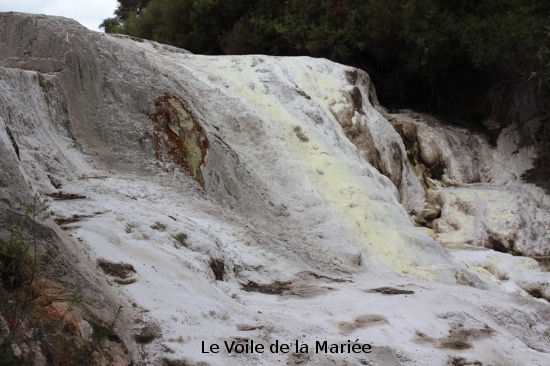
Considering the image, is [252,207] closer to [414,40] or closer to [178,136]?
[178,136]

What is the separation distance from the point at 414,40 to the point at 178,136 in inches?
380

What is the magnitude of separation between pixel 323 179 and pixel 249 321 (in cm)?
468

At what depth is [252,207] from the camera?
767 cm

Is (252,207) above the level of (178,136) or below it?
A: below

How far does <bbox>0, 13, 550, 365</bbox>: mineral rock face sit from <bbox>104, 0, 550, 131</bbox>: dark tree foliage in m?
3.23

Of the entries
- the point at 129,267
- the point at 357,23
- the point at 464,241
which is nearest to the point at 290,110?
the point at 464,241

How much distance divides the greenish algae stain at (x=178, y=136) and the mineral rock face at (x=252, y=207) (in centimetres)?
2

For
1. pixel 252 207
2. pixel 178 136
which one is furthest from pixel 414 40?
pixel 178 136

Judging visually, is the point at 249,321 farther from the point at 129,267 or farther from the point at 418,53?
the point at 418,53

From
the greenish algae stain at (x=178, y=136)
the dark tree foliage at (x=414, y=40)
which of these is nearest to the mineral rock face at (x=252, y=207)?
the greenish algae stain at (x=178, y=136)

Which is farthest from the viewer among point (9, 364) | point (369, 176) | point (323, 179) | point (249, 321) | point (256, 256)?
point (369, 176)

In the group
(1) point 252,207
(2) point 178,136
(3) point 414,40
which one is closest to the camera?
(2) point 178,136

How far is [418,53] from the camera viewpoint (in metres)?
15.5

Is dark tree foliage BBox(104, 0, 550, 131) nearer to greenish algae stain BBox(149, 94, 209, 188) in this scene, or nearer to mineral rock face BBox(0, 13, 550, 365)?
mineral rock face BBox(0, 13, 550, 365)
